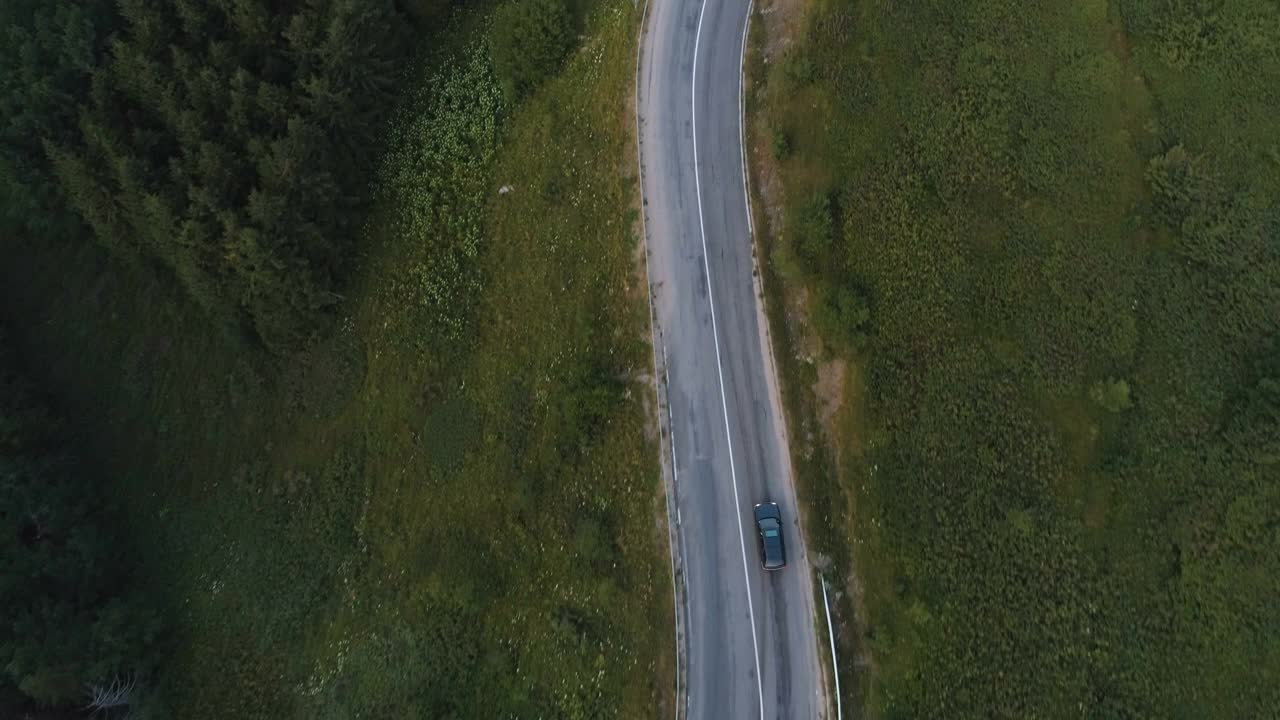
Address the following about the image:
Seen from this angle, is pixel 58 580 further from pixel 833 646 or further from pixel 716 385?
pixel 833 646

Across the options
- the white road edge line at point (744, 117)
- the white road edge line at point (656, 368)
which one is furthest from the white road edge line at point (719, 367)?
the white road edge line at point (656, 368)

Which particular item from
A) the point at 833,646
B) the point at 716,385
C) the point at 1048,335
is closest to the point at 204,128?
the point at 716,385

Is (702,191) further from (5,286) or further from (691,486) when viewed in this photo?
(5,286)

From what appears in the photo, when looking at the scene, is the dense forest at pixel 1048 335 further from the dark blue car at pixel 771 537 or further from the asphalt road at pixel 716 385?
the dark blue car at pixel 771 537

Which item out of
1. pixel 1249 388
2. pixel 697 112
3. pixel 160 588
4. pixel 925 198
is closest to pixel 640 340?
pixel 697 112

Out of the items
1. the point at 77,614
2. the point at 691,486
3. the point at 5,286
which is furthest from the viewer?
the point at 5,286

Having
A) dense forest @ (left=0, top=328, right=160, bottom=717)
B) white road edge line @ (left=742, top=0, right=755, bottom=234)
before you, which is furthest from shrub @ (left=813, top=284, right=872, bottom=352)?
dense forest @ (left=0, top=328, right=160, bottom=717)

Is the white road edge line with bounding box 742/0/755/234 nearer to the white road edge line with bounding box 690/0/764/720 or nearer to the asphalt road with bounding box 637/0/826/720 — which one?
the asphalt road with bounding box 637/0/826/720
